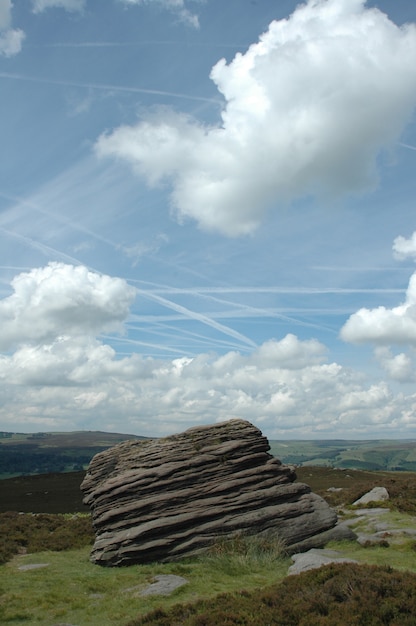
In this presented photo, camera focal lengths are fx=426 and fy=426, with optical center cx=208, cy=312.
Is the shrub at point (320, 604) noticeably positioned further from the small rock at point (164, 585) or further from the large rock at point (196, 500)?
the large rock at point (196, 500)

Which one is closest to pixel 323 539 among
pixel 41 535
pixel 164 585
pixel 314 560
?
pixel 314 560

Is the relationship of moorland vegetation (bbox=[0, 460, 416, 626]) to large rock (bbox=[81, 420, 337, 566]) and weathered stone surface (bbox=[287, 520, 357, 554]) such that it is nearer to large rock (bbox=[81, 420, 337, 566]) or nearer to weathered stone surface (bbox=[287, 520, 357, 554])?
weathered stone surface (bbox=[287, 520, 357, 554])

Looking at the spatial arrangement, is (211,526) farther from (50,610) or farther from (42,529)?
(42,529)

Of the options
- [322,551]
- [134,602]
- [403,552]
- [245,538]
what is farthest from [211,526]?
[403,552]

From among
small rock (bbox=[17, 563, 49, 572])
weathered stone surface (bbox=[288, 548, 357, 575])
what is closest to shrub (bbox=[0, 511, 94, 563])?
small rock (bbox=[17, 563, 49, 572])

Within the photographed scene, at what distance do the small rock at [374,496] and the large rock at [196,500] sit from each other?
15.9 m

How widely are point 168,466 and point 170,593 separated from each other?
9.54 m

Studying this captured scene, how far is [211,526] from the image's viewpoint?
949 inches

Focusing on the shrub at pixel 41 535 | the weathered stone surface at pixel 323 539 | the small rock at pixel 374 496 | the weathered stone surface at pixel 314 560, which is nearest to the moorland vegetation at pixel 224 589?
the shrub at pixel 41 535

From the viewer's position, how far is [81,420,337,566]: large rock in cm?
2373

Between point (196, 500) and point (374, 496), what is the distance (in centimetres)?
2334

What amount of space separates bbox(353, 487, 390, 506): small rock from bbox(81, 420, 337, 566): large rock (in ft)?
52.1

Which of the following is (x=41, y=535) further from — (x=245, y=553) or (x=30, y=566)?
(x=245, y=553)

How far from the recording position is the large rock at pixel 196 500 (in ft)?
77.9
